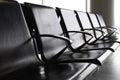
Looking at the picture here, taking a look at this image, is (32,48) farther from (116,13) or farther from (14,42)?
(116,13)

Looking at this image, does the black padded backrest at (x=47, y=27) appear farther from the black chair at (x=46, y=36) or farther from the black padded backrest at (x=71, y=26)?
the black padded backrest at (x=71, y=26)

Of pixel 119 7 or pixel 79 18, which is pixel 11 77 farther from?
pixel 119 7

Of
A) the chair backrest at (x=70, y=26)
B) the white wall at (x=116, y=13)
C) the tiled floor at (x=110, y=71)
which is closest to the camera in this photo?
the chair backrest at (x=70, y=26)

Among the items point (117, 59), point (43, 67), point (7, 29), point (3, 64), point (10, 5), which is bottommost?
point (117, 59)

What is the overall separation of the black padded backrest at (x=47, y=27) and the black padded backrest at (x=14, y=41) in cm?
11

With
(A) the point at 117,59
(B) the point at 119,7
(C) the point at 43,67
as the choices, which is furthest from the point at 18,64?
(B) the point at 119,7

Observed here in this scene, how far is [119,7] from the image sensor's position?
641 cm

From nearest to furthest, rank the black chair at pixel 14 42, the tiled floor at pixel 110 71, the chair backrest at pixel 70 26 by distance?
the black chair at pixel 14 42
the chair backrest at pixel 70 26
the tiled floor at pixel 110 71

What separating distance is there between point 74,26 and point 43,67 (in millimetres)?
941

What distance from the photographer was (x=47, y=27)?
1.57 m

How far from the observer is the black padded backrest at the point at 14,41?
3.57ft

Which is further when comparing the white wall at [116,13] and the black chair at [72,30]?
the white wall at [116,13]

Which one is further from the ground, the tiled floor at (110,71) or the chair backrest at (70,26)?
the chair backrest at (70,26)

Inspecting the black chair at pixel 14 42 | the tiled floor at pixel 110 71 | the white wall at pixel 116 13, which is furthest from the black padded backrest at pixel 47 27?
the white wall at pixel 116 13
